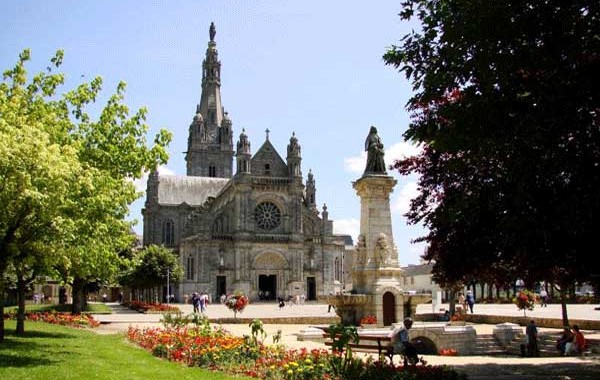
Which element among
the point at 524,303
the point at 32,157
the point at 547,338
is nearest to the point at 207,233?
the point at 524,303

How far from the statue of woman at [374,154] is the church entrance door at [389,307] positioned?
195 inches

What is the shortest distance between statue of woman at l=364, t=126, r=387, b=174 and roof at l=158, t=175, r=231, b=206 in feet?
188

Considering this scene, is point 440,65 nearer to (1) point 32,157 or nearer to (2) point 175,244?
(1) point 32,157

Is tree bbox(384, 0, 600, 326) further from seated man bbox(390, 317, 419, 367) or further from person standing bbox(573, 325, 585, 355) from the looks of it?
person standing bbox(573, 325, 585, 355)

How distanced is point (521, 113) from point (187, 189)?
7511 centimetres

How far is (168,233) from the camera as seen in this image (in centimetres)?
7938

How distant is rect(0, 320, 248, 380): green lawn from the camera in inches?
477

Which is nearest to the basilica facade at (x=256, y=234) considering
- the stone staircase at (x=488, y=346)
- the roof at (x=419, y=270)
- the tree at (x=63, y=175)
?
the roof at (x=419, y=270)

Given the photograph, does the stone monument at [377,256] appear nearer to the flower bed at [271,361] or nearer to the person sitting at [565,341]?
the person sitting at [565,341]

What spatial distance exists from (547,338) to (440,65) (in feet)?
51.1

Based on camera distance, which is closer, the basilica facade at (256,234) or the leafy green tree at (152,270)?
the leafy green tree at (152,270)

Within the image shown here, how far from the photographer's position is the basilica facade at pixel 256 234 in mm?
68312

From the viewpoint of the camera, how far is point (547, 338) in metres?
23.0

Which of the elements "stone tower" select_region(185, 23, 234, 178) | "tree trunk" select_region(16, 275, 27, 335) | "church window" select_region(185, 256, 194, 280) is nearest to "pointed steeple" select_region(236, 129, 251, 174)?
"church window" select_region(185, 256, 194, 280)
